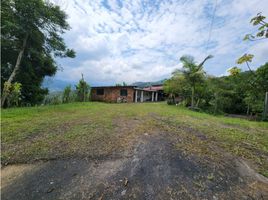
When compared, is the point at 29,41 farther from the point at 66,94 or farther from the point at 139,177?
the point at 139,177

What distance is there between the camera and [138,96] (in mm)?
21922

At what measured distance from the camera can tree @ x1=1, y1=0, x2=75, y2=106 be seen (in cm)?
896

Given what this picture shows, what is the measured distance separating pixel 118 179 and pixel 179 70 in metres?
12.4

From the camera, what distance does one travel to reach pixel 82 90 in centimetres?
1662

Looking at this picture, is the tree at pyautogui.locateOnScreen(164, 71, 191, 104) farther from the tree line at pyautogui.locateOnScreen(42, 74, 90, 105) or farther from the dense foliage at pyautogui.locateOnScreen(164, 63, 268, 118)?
the tree line at pyautogui.locateOnScreen(42, 74, 90, 105)

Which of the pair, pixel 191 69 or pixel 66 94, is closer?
→ pixel 191 69

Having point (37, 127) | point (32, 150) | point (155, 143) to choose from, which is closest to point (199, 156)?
point (155, 143)

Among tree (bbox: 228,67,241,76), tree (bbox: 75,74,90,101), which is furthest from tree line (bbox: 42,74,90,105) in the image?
tree (bbox: 228,67,241,76)

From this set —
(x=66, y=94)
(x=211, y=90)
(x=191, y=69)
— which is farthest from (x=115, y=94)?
(x=211, y=90)

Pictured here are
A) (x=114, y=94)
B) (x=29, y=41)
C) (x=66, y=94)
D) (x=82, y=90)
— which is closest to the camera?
(x=29, y=41)

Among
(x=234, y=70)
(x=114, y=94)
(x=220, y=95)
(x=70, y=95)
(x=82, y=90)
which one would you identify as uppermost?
(x=234, y=70)

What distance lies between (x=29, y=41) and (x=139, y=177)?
12.5 meters

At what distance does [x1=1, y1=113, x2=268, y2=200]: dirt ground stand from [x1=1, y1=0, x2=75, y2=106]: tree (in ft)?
29.4

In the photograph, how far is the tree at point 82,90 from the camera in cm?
1640
